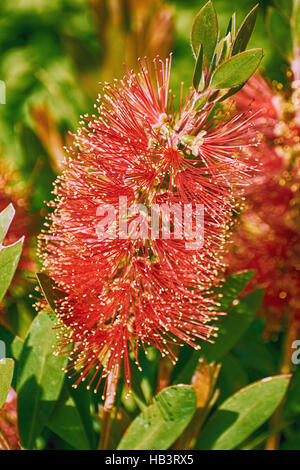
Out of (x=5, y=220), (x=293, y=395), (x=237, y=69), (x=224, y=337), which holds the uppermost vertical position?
(x=237, y=69)

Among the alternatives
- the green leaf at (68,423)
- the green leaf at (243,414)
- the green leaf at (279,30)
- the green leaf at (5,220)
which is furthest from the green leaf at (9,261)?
the green leaf at (279,30)

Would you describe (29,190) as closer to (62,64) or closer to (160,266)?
(160,266)

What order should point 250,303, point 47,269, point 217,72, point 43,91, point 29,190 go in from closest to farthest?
point 217,72 < point 47,269 < point 250,303 < point 29,190 < point 43,91

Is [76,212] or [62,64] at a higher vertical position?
[62,64]

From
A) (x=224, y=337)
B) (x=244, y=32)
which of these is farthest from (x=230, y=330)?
(x=244, y=32)

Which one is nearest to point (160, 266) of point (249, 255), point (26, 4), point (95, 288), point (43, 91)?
point (95, 288)

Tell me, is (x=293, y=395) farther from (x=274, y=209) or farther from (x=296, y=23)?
(x=296, y=23)

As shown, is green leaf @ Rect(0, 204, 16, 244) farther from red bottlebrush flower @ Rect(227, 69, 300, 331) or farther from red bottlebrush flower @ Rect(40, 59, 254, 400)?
red bottlebrush flower @ Rect(227, 69, 300, 331)
